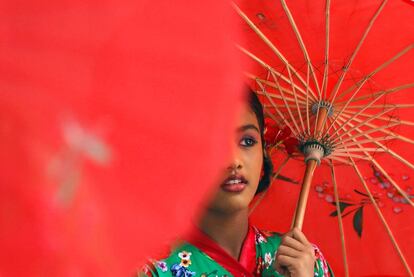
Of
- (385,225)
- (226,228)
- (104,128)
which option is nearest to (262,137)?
A: (226,228)

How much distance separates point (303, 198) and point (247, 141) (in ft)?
0.82

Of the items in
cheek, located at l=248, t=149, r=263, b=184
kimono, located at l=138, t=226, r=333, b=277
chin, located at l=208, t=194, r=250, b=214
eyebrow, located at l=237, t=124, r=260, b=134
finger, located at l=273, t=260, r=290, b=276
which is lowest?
kimono, located at l=138, t=226, r=333, b=277

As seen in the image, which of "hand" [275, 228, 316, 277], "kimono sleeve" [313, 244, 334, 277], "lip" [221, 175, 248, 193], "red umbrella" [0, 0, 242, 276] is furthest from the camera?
"kimono sleeve" [313, 244, 334, 277]

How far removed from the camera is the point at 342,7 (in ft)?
5.64

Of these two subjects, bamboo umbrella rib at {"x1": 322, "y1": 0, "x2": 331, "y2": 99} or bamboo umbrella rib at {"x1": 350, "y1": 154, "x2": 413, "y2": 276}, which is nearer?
bamboo umbrella rib at {"x1": 322, "y1": 0, "x2": 331, "y2": 99}

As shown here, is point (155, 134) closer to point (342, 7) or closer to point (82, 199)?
point (82, 199)

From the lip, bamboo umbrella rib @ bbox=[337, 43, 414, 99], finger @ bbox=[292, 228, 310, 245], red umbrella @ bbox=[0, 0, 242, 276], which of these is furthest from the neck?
red umbrella @ bbox=[0, 0, 242, 276]

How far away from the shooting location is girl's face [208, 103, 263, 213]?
1578mm

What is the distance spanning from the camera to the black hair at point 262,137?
1.76 meters

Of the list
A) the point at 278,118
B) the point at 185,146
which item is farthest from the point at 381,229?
the point at 185,146

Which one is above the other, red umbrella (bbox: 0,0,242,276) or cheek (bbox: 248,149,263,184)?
red umbrella (bbox: 0,0,242,276)

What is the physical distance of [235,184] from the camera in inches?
62.4

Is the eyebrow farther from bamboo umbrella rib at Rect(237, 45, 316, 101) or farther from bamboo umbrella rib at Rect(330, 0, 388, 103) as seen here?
bamboo umbrella rib at Rect(330, 0, 388, 103)

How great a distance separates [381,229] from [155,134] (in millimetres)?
1699
